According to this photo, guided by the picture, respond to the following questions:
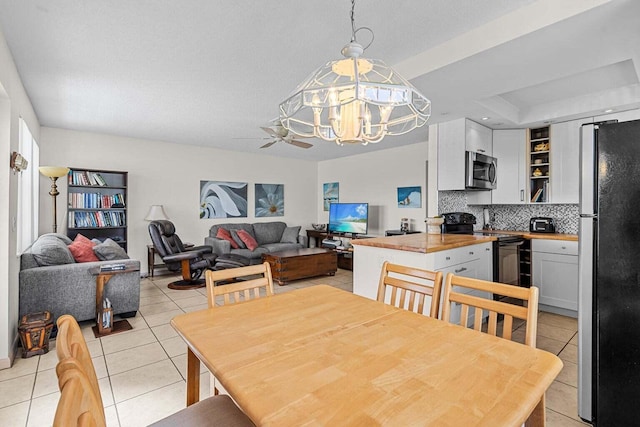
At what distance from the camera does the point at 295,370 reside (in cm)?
100

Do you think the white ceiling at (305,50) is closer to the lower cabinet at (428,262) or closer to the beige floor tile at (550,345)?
the lower cabinet at (428,262)

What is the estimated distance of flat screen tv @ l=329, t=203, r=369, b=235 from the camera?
6340mm

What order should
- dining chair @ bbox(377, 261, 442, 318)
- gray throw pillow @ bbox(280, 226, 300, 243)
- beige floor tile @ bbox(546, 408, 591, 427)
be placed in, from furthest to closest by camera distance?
1. gray throw pillow @ bbox(280, 226, 300, 243)
2. beige floor tile @ bbox(546, 408, 591, 427)
3. dining chair @ bbox(377, 261, 442, 318)

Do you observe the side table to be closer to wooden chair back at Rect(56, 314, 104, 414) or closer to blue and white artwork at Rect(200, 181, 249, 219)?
wooden chair back at Rect(56, 314, 104, 414)

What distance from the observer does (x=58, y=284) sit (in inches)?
120

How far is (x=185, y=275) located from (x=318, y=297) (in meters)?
3.69

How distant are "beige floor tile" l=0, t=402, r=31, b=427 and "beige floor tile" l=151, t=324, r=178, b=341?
1081 mm

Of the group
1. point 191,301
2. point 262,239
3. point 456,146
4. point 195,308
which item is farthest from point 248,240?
point 456,146

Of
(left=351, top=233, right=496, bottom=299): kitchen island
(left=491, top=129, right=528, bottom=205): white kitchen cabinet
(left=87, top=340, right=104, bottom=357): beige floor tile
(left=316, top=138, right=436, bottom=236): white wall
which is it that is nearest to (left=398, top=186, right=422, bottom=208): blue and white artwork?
(left=316, top=138, right=436, bottom=236): white wall

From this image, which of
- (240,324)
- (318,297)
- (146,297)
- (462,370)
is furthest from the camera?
(146,297)

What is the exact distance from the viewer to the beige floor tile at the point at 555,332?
3021 mm

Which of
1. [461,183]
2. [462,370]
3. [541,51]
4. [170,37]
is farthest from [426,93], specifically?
[462,370]

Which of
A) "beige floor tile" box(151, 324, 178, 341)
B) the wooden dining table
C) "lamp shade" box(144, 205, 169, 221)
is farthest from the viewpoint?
"lamp shade" box(144, 205, 169, 221)

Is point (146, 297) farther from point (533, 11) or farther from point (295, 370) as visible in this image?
point (533, 11)
